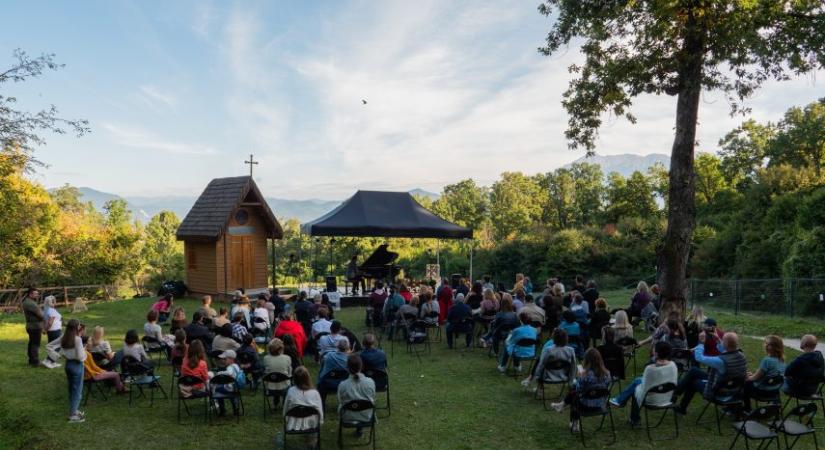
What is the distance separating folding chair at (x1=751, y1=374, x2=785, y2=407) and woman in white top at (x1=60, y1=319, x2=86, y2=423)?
8927 millimetres

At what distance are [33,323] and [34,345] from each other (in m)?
0.54

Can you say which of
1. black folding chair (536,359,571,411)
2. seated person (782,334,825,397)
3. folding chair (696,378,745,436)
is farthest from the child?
seated person (782,334,825,397)

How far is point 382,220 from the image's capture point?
1872 centimetres

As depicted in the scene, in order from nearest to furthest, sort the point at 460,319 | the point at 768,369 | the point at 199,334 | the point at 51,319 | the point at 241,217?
1. the point at 768,369
2. the point at 199,334
3. the point at 51,319
4. the point at 460,319
5. the point at 241,217

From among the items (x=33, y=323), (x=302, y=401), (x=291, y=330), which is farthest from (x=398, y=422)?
(x=33, y=323)

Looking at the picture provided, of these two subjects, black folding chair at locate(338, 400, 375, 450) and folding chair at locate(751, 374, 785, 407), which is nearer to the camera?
black folding chair at locate(338, 400, 375, 450)

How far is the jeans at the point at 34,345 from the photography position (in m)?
10.5

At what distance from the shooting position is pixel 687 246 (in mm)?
11195

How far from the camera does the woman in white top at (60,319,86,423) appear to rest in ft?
24.8

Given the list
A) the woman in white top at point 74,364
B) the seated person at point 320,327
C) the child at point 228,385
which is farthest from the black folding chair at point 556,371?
the woman in white top at point 74,364

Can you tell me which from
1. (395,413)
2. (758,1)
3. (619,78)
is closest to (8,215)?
(395,413)

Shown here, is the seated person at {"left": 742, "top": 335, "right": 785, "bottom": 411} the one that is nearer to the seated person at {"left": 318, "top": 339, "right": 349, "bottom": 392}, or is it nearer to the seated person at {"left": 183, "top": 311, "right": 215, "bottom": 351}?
the seated person at {"left": 318, "top": 339, "right": 349, "bottom": 392}

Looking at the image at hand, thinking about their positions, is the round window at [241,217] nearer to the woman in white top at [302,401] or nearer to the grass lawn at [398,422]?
the grass lawn at [398,422]

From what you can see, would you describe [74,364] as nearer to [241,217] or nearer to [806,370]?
[806,370]
